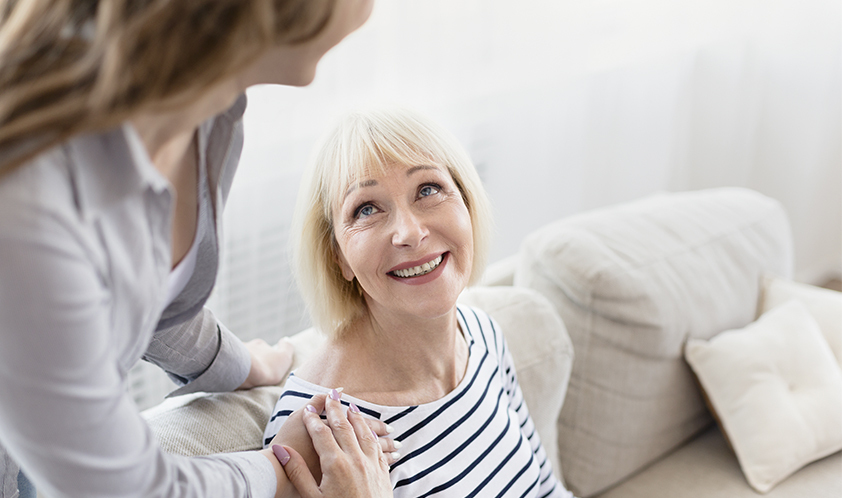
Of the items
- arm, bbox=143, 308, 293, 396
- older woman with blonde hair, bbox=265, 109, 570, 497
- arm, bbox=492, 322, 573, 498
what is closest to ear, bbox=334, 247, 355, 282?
older woman with blonde hair, bbox=265, 109, 570, 497

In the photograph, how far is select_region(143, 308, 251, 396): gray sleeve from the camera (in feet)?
3.36

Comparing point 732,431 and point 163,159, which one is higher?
point 163,159

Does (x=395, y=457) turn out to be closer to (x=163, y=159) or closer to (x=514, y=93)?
(x=163, y=159)

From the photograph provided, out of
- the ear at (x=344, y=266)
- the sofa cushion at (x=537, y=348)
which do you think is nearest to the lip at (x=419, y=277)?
the ear at (x=344, y=266)

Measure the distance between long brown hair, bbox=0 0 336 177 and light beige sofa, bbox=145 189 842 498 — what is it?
98 cm

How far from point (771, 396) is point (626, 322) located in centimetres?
41

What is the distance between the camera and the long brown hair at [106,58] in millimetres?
516

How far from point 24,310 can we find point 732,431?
1.66m

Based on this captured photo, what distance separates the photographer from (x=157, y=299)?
0.65m

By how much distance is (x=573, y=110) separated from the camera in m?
2.89

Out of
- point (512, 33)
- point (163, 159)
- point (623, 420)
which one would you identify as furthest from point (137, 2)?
point (512, 33)

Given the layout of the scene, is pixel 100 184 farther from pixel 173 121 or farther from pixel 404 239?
pixel 404 239

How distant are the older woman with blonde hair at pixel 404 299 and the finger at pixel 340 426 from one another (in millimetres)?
42

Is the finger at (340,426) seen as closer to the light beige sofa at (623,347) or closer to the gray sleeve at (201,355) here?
the gray sleeve at (201,355)
